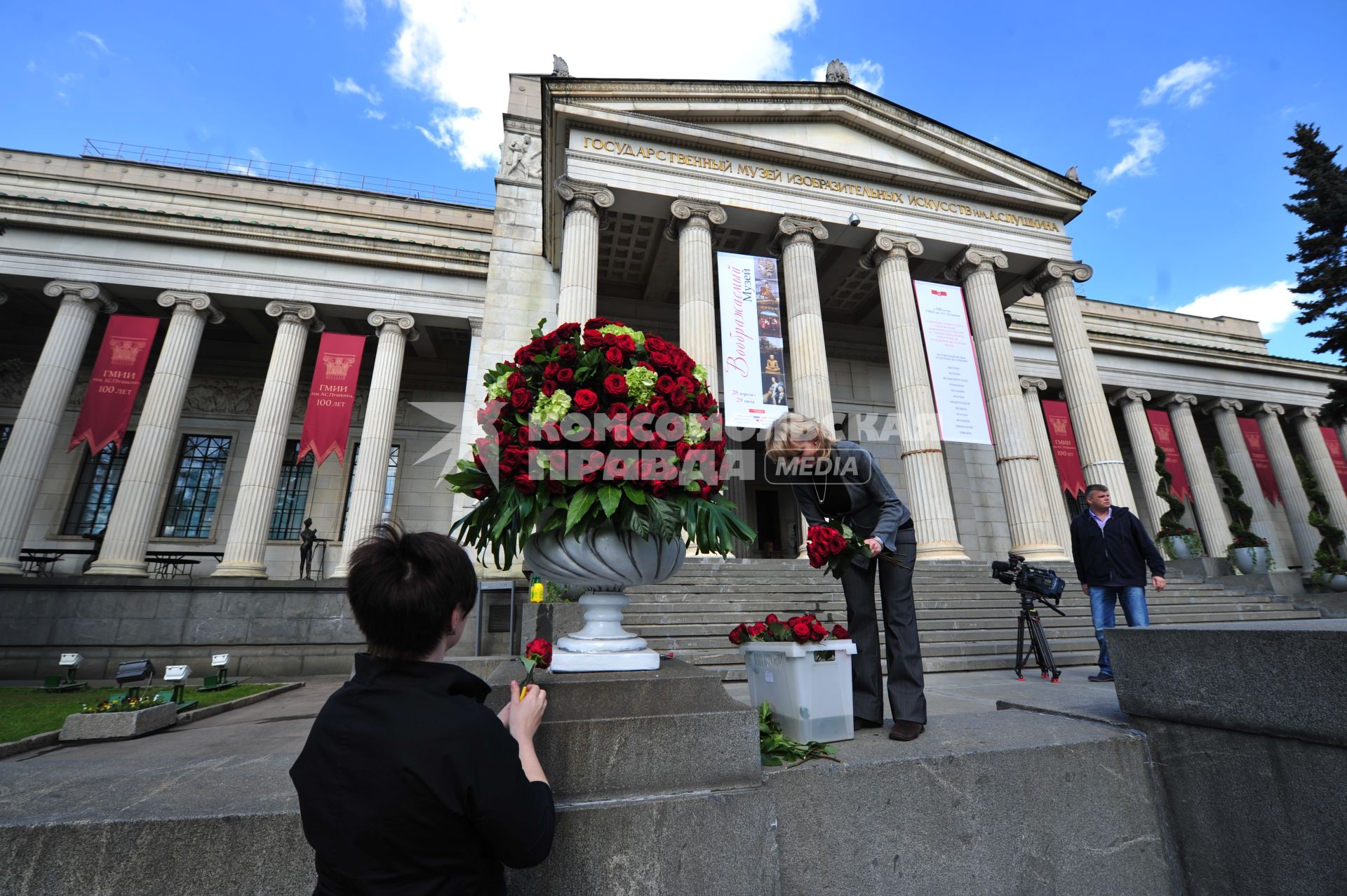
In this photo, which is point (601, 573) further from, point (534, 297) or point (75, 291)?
point (75, 291)

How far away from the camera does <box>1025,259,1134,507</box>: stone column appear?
15.1 metres

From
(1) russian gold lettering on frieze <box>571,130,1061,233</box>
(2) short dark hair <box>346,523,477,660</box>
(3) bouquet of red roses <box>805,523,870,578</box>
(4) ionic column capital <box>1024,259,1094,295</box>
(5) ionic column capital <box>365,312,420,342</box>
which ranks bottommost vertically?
(2) short dark hair <box>346,523,477,660</box>

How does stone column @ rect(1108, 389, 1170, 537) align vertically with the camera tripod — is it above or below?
above

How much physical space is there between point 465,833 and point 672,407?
1.70 m

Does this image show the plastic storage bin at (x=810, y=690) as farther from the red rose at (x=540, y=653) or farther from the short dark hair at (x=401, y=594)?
the short dark hair at (x=401, y=594)

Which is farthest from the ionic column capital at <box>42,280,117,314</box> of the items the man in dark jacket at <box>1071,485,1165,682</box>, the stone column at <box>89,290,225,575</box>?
the man in dark jacket at <box>1071,485,1165,682</box>

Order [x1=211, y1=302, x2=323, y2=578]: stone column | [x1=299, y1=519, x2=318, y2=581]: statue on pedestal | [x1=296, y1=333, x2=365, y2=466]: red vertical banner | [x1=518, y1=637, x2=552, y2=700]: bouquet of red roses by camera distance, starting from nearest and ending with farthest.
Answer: [x1=518, y1=637, x2=552, y2=700]: bouquet of red roses, [x1=211, y1=302, x2=323, y2=578]: stone column, [x1=296, y1=333, x2=365, y2=466]: red vertical banner, [x1=299, y1=519, x2=318, y2=581]: statue on pedestal

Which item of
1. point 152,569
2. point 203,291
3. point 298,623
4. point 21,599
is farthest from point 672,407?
point 152,569

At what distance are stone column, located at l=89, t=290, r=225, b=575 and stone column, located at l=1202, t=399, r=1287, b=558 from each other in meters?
37.9

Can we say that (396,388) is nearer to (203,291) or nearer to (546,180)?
(203,291)

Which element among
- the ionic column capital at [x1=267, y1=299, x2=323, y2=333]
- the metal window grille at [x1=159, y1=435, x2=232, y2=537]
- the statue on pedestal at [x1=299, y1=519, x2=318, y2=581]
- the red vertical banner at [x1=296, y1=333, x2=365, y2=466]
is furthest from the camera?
the metal window grille at [x1=159, y1=435, x2=232, y2=537]

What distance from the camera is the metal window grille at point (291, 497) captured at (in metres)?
18.7

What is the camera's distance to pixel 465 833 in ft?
4.11

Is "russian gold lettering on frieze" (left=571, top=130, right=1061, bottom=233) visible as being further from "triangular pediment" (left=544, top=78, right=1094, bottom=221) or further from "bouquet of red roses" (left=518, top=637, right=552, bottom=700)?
"bouquet of red roses" (left=518, top=637, right=552, bottom=700)
